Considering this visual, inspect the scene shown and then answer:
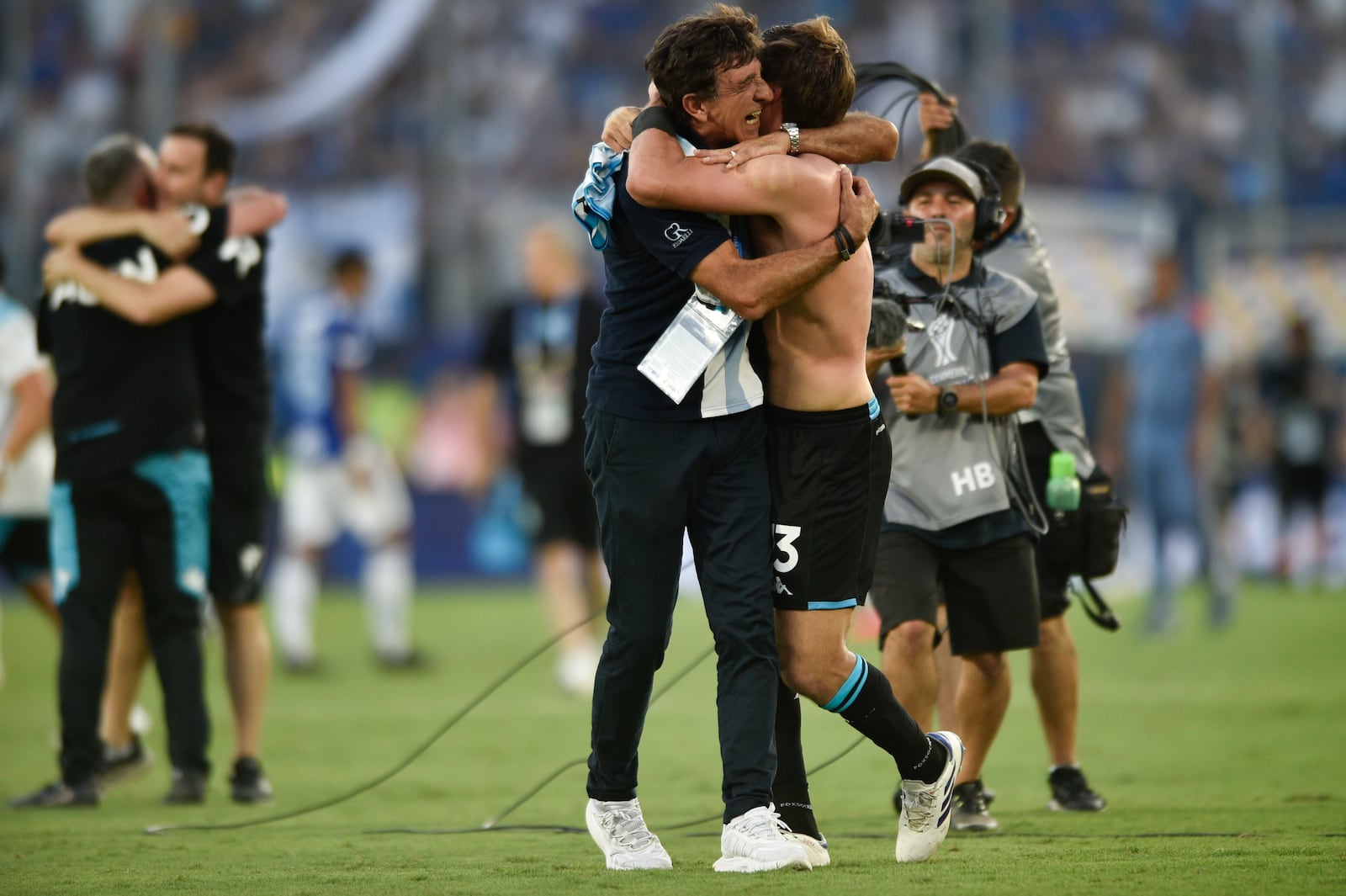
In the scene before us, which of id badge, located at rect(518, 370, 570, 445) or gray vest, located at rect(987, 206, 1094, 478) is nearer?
gray vest, located at rect(987, 206, 1094, 478)

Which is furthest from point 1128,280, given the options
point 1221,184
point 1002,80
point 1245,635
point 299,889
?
point 299,889

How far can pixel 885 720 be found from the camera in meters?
4.61

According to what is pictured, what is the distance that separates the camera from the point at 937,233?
557cm

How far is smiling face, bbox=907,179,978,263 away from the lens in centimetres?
557

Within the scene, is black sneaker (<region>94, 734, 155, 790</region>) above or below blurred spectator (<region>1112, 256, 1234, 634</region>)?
below

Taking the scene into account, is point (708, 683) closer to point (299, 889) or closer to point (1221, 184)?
point (299, 889)

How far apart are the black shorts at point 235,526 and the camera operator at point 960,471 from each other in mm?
2502

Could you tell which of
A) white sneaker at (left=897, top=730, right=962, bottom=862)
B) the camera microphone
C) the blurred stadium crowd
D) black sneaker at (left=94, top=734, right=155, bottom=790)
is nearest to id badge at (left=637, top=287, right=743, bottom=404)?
the camera microphone

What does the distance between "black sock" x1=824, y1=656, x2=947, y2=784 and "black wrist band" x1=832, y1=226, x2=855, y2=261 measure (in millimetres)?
1053

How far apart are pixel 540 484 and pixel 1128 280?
1142 centimetres

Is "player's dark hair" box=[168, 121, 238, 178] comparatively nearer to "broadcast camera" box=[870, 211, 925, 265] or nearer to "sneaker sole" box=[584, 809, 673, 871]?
"broadcast camera" box=[870, 211, 925, 265]

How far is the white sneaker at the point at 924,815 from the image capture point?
15.3 feet

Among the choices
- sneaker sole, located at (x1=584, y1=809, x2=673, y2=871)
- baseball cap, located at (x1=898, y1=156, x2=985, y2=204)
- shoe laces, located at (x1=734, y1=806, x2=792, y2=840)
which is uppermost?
baseball cap, located at (x1=898, y1=156, x2=985, y2=204)

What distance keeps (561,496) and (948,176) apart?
503 cm
